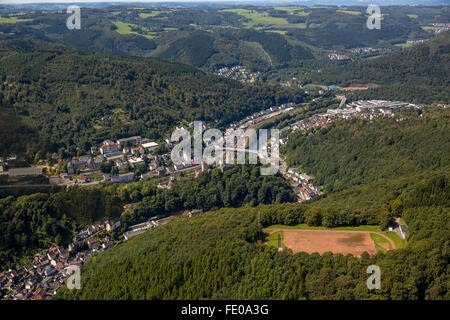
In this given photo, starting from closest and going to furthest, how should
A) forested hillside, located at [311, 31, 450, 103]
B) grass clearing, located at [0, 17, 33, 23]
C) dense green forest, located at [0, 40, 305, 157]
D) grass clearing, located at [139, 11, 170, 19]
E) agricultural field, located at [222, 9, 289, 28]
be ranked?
1. dense green forest, located at [0, 40, 305, 157]
2. forested hillside, located at [311, 31, 450, 103]
3. grass clearing, located at [0, 17, 33, 23]
4. grass clearing, located at [139, 11, 170, 19]
5. agricultural field, located at [222, 9, 289, 28]

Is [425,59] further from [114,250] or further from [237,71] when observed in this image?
[114,250]

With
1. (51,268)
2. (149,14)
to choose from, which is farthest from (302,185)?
(149,14)

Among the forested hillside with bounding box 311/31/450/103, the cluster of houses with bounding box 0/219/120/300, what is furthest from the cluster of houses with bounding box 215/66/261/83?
the cluster of houses with bounding box 0/219/120/300

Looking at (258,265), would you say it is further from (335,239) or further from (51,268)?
(51,268)

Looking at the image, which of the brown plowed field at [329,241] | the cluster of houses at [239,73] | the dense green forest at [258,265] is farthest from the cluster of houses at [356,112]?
the brown plowed field at [329,241]

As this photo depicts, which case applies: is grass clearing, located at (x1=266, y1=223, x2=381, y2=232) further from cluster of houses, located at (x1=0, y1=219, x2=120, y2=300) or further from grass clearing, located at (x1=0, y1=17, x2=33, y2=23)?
grass clearing, located at (x1=0, y1=17, x2=33, y2=23)

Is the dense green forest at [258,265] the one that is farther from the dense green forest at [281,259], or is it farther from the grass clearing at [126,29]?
the grass clearing at [126,29]
